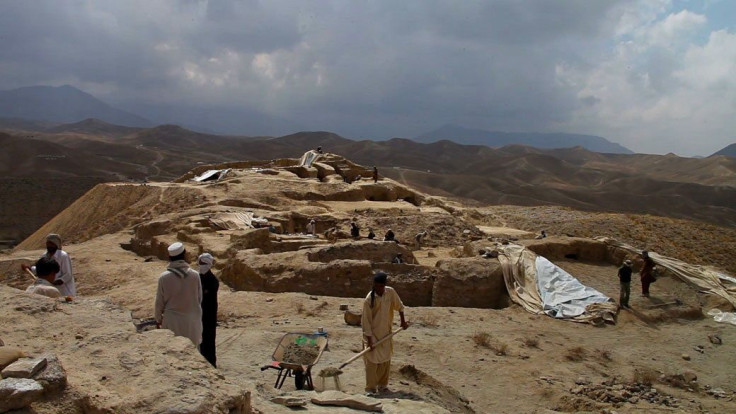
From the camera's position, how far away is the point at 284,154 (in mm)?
92188

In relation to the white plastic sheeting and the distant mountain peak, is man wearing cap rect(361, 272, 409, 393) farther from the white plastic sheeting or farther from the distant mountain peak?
the distant mountain peak

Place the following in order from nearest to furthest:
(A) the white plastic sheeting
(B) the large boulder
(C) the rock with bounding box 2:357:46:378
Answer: (C) the rock with bounding box 2:357:46:378 → (A) the white plastic sheeting → (B) the large boulder

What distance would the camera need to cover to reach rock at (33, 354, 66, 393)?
2.77 m

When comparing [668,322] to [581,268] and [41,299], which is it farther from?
[41,299]

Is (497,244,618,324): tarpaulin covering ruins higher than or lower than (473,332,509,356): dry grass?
higher

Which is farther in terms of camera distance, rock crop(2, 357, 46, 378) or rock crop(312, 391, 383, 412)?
rock crop(312, 391, 383, 412)

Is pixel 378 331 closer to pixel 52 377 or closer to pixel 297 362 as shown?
pixel 297 362

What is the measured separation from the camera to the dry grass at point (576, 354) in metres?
7.52

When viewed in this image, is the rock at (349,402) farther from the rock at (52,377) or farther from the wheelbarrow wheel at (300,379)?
the rock at (52,377)

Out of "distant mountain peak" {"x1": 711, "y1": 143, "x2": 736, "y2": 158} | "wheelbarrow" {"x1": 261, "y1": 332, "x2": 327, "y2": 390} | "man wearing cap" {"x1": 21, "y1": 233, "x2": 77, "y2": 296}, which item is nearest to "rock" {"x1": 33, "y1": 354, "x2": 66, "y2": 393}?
"wheelbarrow" {"x1": 261, "y1": 332, "x2": 327, "y2": 390}

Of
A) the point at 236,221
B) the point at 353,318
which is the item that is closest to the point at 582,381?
the point at 353,318

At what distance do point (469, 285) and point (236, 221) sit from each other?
8.43 metres

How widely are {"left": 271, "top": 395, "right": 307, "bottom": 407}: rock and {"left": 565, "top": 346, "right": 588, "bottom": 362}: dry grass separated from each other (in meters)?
4.76

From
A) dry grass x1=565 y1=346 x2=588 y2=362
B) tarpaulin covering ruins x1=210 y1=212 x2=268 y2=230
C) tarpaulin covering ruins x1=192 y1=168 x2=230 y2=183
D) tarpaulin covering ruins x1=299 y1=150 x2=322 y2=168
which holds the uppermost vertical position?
tarpaulin covering ruins x1=299 y1=150 x2=322 y2=168
